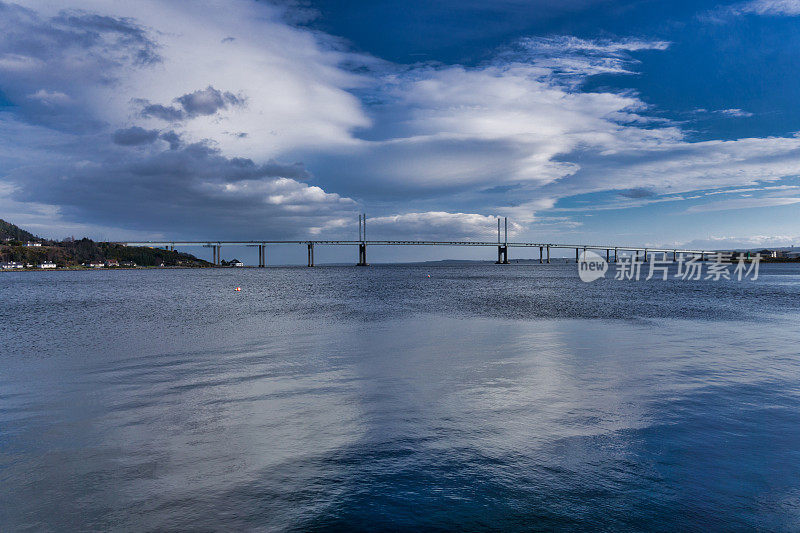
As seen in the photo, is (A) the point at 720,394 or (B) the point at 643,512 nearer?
(B) the point at 643,512

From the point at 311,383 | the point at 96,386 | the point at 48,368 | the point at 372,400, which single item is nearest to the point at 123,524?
the point at 372,400

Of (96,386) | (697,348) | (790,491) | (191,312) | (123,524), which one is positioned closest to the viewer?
(123,524)

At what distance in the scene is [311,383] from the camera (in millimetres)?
15820

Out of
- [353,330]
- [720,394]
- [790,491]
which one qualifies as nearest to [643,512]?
[790,491]

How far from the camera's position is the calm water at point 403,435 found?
7.58m

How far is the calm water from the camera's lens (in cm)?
758

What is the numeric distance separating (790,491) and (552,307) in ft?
116

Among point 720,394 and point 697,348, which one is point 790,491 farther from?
point 697,348

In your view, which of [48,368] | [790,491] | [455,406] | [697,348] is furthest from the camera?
[697,348]

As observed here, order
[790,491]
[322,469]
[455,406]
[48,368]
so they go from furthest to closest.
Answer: [48,368] → [455,406] → [322,469] → [790,491]

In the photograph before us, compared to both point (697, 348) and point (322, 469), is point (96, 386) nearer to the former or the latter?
point (322, 469)

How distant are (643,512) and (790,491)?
285 centimetres

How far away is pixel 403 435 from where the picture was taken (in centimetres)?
1090

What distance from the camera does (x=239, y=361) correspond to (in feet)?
65.2
